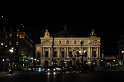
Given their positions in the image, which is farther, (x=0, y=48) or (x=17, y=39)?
(x=17, y=39)

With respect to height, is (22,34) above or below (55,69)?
above

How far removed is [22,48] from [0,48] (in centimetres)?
2750

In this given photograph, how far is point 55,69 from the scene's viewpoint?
11294 cm

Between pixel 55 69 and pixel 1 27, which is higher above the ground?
pixel 1 27

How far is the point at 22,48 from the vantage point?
167 meters

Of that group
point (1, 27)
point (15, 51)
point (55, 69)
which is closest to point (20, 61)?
point (15, 51)

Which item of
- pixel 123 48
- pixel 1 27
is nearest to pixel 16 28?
pixel 1 27

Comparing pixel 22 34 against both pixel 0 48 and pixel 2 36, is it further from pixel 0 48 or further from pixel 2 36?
pixel 0 48

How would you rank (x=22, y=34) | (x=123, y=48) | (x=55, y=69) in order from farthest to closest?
(x=123, y=48)
(x=22, y=34)
(x=55, y=69)

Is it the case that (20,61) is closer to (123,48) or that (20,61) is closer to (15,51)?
(15,51)

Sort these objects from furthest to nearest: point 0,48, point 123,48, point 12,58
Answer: point 123,48, point 12,58, point 0,48

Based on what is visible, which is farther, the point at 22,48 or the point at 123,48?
the point at 123,48

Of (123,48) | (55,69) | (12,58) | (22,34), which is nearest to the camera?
(55,69)

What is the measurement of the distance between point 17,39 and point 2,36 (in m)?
8.24
